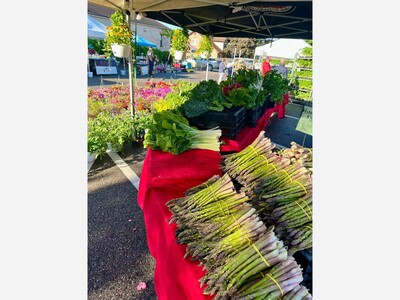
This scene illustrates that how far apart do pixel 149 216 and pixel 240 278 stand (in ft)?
4.02

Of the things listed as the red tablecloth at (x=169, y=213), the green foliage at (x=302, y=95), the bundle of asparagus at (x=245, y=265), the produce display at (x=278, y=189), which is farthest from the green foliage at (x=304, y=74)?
the bundle of asparagus at (x=245, y=265)

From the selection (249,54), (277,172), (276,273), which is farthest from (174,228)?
(249,54)

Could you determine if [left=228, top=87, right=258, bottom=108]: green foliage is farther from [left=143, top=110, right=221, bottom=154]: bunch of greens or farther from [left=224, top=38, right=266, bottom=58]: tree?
[left=224, top=38, right=266, bottom=58]: tree

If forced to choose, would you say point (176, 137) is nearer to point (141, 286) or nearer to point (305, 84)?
point (141, 286)

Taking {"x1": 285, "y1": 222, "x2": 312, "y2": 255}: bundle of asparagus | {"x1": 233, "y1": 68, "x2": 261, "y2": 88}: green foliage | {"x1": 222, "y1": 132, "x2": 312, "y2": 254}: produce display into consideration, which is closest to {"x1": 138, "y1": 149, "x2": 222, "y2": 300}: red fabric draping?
{"x1": 222, "y1": 132, "x2": 312, "y2": 254}: produce display

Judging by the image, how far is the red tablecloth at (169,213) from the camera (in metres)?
1.56

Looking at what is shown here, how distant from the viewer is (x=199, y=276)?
4.74 feet

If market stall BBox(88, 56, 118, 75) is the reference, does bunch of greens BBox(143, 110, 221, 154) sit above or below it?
below

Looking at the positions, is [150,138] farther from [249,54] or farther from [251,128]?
[249,54]

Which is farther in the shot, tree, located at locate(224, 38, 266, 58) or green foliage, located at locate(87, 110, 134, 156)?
tree, located at locate(224, 38, 266, 58)

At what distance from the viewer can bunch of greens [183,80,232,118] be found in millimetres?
2986

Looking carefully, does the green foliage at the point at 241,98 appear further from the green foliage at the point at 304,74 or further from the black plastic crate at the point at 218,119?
the green foliage at the point at 304,74

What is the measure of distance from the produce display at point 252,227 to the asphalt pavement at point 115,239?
127 centimetres

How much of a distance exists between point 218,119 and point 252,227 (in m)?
1.92
